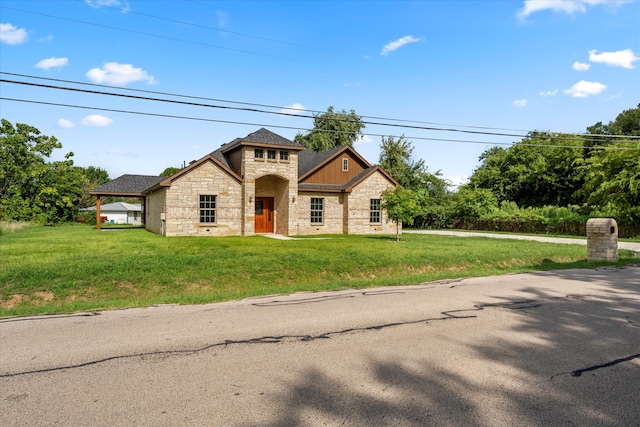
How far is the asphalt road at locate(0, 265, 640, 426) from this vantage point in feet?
11.7

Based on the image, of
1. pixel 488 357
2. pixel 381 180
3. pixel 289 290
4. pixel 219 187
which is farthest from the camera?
pixel 381 180

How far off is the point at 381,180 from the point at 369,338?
26120 millimetres

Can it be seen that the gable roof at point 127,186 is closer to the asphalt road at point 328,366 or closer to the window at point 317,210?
the window at point 317,210

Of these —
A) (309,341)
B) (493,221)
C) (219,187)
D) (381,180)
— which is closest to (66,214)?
(219,187)

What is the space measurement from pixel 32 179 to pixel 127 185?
2093 centimetres

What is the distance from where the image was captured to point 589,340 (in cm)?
557

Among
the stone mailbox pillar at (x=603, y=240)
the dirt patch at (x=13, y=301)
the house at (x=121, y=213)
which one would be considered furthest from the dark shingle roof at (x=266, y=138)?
the house at (x=121, y=213)

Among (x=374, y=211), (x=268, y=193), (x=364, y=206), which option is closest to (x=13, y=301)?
(x=268, y=193)

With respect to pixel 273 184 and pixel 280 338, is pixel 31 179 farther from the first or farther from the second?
pixel 280 338

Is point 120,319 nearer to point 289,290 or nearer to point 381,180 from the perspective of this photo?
point 289,290

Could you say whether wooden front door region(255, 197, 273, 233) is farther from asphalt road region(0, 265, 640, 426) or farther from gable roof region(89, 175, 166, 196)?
asphalt road region(0, 265, 640, 426)

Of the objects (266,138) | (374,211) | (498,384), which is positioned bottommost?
(498,384)

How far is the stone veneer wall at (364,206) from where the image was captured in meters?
30.2

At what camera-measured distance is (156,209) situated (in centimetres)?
2889
